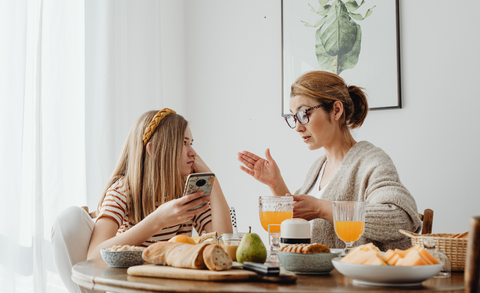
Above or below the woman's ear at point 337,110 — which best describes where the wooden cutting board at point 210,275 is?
below

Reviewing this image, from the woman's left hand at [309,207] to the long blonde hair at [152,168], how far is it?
54 cm

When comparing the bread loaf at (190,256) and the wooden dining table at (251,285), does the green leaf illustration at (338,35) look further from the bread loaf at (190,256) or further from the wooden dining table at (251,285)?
the bread loaf at (190,256)

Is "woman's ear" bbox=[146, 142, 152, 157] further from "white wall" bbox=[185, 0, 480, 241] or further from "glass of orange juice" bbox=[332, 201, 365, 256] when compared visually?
"white wall" bbox=[185, 0, 480, 241]

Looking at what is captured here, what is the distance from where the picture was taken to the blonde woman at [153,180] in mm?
1655

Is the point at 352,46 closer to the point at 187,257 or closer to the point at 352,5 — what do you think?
the point at 352,5

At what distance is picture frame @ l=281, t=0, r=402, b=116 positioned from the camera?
2541 mm

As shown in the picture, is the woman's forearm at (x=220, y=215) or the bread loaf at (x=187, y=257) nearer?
the bread loaf at (x=187, y=257)

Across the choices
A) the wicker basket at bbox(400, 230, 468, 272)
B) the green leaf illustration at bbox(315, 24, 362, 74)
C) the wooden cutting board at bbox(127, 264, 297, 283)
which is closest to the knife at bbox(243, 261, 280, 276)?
the wooden cutting board at bbox(127, 264, 297, 283)

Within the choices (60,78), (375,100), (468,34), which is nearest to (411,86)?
(375,100)

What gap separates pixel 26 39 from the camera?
1.97 m

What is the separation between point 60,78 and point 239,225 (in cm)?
156

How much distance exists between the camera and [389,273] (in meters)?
0.78

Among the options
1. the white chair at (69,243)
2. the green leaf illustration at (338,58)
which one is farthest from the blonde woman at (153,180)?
the green leaf illustration at (338,58)

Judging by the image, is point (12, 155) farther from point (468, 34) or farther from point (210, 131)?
point (468, 34)
